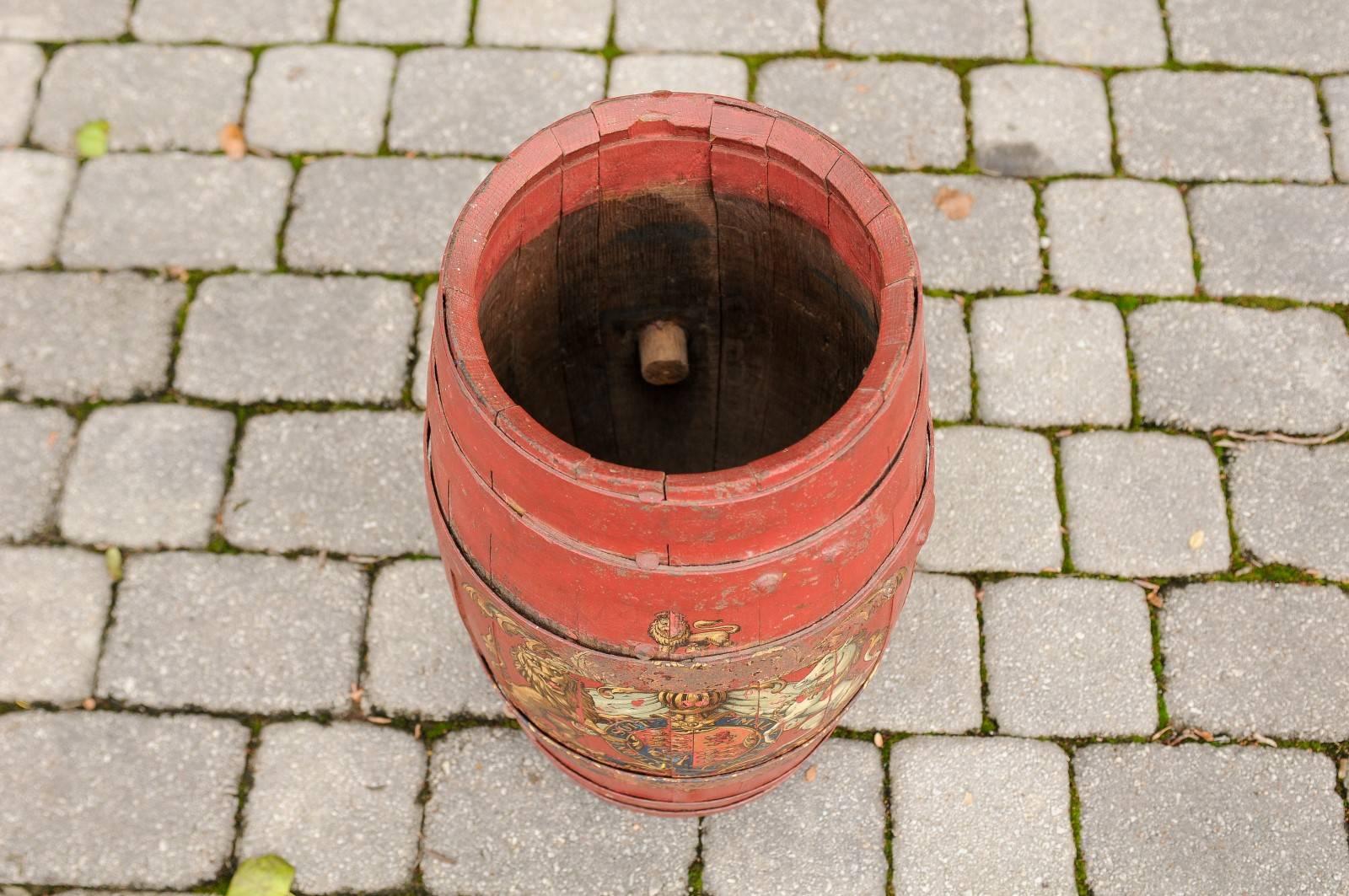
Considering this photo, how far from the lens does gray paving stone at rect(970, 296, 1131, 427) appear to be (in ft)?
10.2

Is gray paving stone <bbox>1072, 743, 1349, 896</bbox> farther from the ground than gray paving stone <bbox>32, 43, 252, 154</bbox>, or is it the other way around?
gray paving stone <bbox>32, 43, 252, 154</bbox>

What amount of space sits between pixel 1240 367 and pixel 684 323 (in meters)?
1.66

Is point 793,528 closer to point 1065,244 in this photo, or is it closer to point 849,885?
point 849,885

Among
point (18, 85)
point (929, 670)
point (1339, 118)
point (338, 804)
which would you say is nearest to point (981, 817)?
point (929, 670)

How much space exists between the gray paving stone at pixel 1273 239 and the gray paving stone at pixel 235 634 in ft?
7.93

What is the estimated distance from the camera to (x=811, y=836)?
8.80 feet

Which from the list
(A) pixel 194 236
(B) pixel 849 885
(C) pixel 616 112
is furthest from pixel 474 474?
(A) pixel 194 236

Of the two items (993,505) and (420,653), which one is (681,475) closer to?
(420,653)

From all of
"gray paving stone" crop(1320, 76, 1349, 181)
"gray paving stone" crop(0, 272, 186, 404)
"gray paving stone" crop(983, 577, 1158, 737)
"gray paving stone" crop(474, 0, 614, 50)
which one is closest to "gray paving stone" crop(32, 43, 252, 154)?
"gray paving stone" crop(0, 272, 186, 404)

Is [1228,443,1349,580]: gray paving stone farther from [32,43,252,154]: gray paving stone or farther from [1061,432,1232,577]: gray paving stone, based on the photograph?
[32,43,252,154]: gray paving stone

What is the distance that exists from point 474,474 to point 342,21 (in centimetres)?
236

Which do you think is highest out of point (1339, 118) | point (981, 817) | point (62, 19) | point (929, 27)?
point (929, 27)

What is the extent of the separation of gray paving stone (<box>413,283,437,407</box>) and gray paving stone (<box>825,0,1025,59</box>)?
4.70ft

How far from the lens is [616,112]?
1.86 meters
